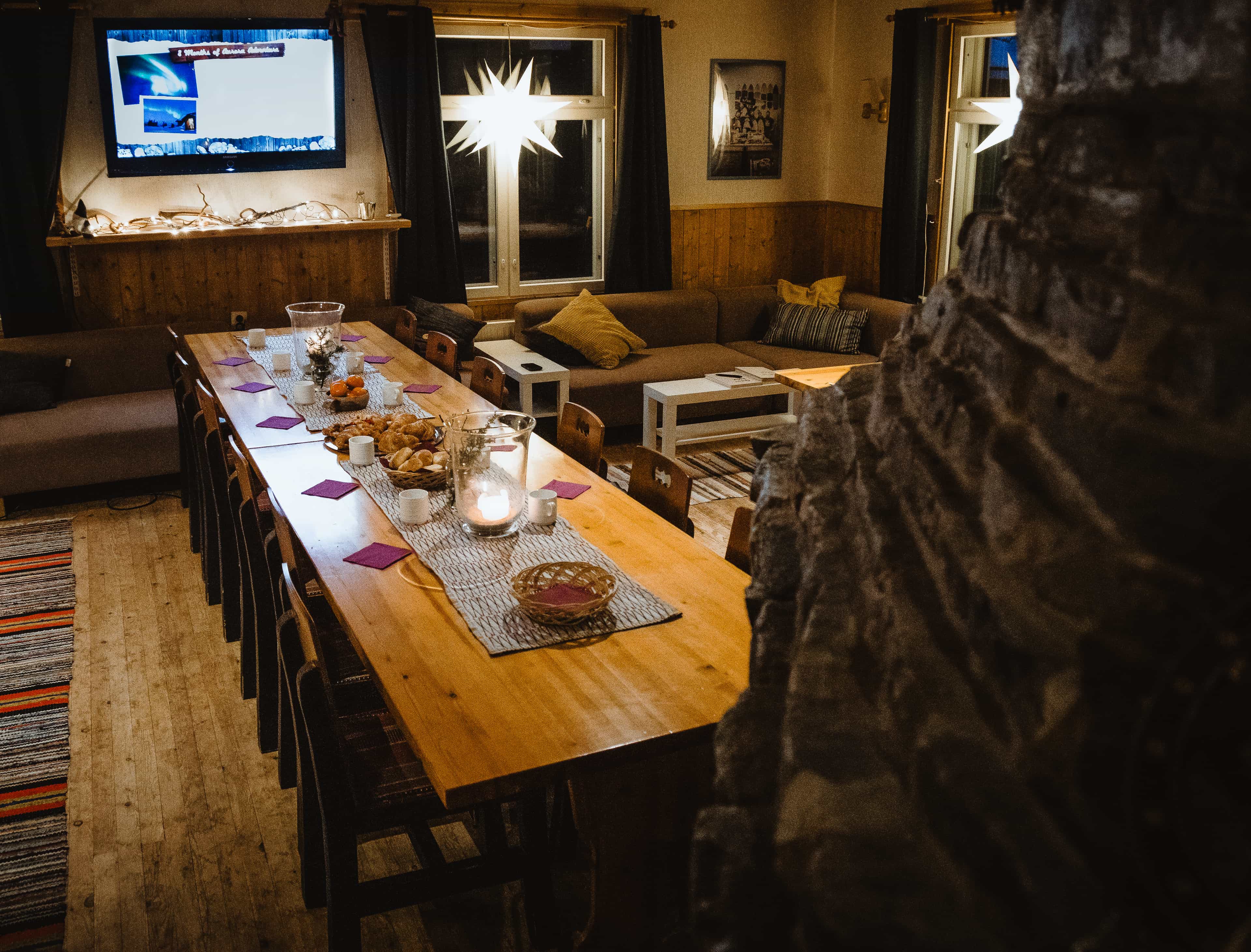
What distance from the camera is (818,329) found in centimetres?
671

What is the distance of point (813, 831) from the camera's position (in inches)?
30.5

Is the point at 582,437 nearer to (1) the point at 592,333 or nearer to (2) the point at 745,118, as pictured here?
(1) the point at 592,333

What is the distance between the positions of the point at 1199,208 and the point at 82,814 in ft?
9.79

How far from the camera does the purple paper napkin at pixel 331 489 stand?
9.84 ft

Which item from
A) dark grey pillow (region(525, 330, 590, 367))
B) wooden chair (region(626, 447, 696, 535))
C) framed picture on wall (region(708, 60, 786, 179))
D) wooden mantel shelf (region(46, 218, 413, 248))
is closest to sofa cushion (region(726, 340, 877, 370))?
dark grey pillow (region(525, 330, 590, 367))

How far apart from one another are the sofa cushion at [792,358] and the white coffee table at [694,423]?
0.44 m

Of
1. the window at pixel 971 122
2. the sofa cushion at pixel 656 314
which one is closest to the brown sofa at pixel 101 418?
the sofa cushion at pixel 656 314

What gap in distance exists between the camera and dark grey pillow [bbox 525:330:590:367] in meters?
6.21

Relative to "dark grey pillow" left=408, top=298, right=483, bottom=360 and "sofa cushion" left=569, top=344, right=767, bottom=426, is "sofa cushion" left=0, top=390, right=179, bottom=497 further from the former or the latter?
"sofa cushion" left=569, top=344, right=767, bottom=426

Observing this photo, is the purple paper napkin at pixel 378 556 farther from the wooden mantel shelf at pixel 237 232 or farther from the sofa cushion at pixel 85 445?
the wooden mantel shelf at pixel 237 232

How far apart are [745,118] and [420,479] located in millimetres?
5174

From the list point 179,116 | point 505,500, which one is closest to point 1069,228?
point 505,500

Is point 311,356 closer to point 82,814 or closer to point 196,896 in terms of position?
point 82,814

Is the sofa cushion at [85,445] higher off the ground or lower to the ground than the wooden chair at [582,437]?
lower
